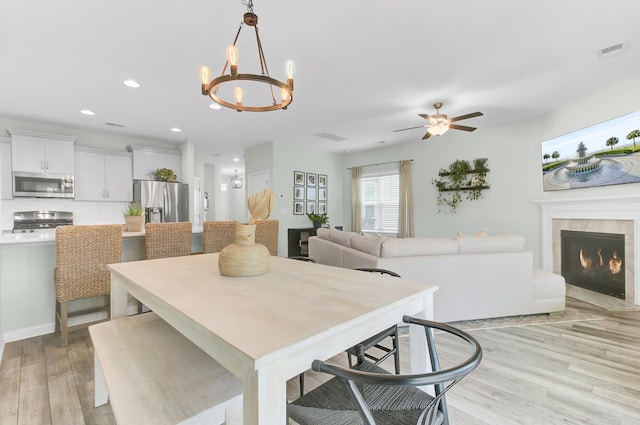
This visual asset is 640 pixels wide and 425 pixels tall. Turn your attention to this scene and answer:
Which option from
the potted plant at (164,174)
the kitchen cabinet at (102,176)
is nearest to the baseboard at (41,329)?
the kitchen cabinet at (102,176)

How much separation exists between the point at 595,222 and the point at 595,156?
2.72 ft

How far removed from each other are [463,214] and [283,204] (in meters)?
3.46

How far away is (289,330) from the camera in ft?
2.52

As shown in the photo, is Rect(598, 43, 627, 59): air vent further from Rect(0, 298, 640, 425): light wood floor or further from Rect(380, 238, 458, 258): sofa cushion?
Rect(0, 298, 640, 425): light wood floor

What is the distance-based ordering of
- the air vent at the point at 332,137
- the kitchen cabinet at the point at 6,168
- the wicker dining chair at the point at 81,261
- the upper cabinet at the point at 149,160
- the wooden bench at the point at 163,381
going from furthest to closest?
the air vent at the point at 332,137, the upper cabinet at the point at 149,160, the kitchen cabinet at the point at 6,168, the wicker dining chair at the point at 81,261, the wooden bench at the point at 163,381

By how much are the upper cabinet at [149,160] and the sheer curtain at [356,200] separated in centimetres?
385

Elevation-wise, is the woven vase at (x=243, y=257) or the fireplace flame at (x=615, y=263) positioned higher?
the woven vase at (x=243, y=257)

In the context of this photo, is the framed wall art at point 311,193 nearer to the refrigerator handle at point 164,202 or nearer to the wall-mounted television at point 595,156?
the refrigerator handle at point 164,202

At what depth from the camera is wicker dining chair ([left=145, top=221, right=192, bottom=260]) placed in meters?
2.77

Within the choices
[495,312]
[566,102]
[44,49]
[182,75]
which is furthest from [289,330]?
[566,102]

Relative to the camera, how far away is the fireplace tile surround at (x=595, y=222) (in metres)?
3.23

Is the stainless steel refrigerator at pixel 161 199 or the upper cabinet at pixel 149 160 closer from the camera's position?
→ the stainless steel refrigerator at pixel 161 199

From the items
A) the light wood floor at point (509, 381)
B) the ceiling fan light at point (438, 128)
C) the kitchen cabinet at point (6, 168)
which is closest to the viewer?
the light wood floor at point (509, 381)

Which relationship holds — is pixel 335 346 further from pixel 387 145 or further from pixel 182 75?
pixel 387 145
